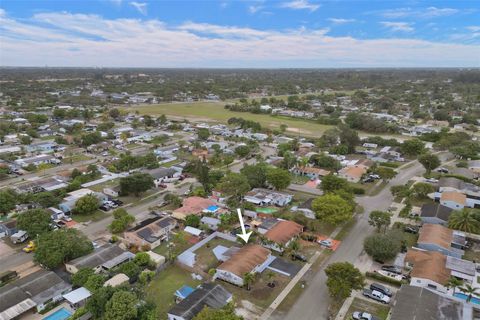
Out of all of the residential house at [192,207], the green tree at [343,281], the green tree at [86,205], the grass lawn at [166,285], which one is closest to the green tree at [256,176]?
the residential house at [192,207]

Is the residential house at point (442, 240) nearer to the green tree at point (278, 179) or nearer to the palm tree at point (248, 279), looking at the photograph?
the green tree at point (278, 179)

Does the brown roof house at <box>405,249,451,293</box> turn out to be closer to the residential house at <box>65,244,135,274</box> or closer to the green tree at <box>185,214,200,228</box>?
the green tree at <box>185,214,200,228</box>

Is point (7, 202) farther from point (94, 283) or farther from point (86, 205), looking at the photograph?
point (94, 283)

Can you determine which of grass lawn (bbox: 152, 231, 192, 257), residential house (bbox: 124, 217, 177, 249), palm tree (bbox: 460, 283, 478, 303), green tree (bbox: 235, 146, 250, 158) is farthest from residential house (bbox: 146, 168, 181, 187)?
palm tree (bbox: 460, 283, 478, 303)

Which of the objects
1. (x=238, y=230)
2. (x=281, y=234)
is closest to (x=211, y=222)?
(x=238, y=230)

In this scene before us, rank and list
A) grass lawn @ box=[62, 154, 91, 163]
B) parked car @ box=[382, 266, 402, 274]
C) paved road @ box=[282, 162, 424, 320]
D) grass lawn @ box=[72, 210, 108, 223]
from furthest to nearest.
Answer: grass lawn @ box=[62, 154, 91, 163]
grass lawn @ box=[72, 210, 108, 223]
parked car @ box=[382, 266, 402, 274]
paved road @ box=[282, 162, 424, 320]

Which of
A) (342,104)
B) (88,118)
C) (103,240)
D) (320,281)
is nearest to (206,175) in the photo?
(103,240)
